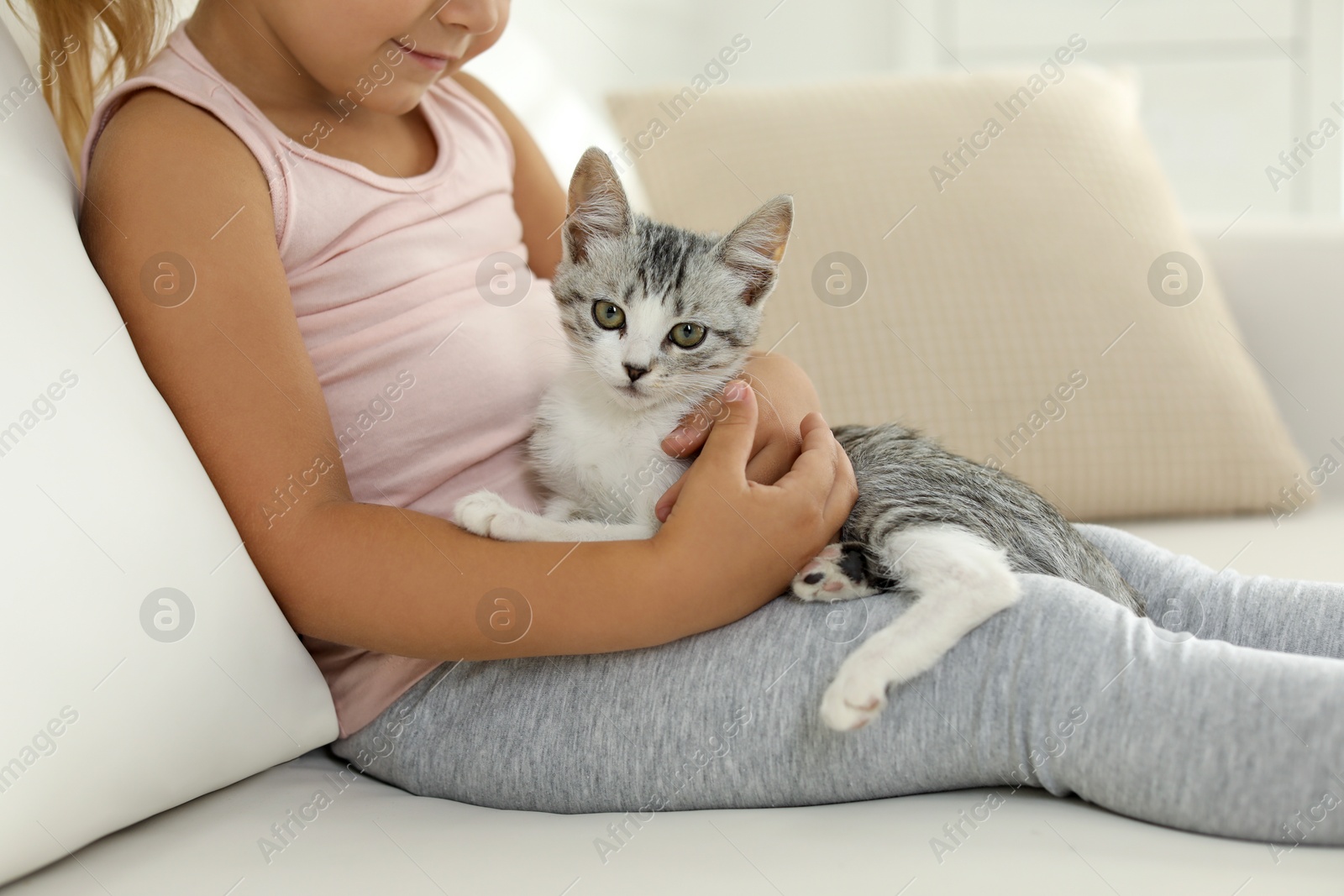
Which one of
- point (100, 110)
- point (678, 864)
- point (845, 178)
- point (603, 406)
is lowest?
point (678, 864)

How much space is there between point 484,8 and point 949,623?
2.77 feet

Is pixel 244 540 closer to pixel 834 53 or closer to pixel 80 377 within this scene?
pixel 80 377

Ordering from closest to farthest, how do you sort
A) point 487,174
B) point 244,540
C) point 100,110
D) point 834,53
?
point 244,540 → point 100,110 → point 487,174 → point 834,53

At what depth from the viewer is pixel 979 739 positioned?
0.91 metres

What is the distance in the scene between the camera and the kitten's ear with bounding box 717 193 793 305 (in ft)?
3.97

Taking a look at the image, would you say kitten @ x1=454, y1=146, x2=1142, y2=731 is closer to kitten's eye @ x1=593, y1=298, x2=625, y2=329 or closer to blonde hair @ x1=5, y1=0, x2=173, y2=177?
kitten's eye @ x1=593, y1=298, x2=625, y2=329

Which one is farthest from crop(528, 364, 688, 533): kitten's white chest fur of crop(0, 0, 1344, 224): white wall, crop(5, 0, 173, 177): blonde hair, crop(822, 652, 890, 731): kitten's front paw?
crop(0, 0, 1344, 224): white wall

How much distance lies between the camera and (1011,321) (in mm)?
1714

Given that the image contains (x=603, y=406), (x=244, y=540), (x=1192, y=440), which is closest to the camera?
(x=244, y=540)

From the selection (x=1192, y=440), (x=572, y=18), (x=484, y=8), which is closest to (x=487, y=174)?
(x=484, y=8)

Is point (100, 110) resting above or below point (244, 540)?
above

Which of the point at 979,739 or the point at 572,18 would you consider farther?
the point at 572,18

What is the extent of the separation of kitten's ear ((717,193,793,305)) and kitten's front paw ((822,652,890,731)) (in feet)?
1.71

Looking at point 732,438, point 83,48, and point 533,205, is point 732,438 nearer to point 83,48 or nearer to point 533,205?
point 533,205
